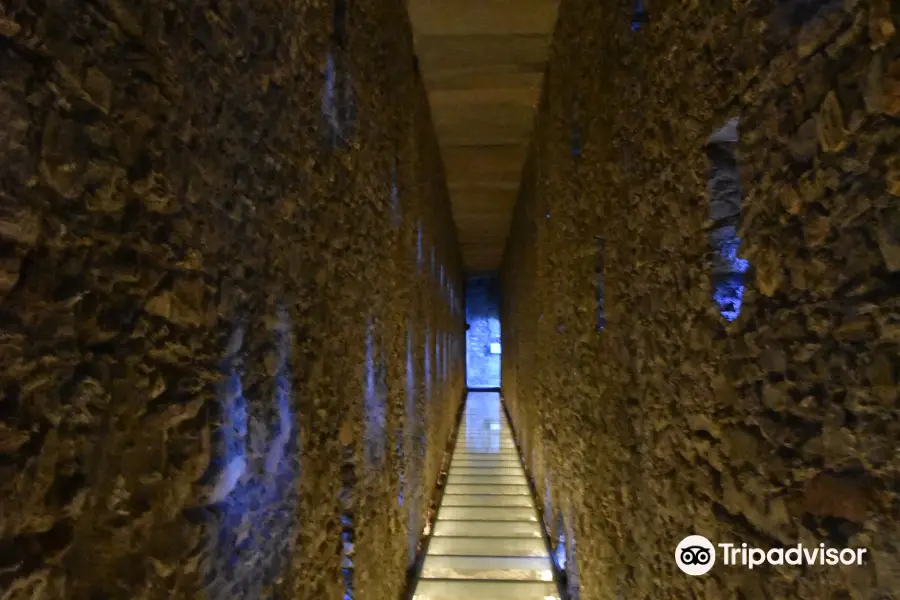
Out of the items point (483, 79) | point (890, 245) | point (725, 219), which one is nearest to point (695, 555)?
point (725, 219)

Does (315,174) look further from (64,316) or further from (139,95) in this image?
(64,316)

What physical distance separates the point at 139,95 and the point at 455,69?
12.3 ft

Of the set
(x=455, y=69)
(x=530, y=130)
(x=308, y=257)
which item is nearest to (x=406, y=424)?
(x=308, y=257)

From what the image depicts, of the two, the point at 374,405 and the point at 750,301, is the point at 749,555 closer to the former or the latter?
→ the point at 750,301


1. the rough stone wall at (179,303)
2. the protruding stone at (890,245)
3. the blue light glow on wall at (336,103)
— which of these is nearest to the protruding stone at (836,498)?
the protruding stone at (890,245)

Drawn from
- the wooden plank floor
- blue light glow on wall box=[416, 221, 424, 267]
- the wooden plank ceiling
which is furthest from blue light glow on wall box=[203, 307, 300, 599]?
blue light glow on wall box=[416, 221, 424, 267]

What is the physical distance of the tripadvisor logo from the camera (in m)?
0.86

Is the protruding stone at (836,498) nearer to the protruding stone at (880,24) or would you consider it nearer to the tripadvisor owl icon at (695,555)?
the tripadvisor owl icon at (695,555)

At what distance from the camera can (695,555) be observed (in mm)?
1387

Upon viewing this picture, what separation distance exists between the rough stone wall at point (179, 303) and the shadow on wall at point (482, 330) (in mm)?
11850

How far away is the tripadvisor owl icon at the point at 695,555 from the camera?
4.33 ft

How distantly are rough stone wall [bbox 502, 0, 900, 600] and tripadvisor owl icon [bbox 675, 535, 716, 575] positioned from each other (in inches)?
1.3

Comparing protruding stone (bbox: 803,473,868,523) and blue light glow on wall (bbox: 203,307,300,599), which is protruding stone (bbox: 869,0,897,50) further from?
blue light glow on wall (bbox: 203,307,300,599)

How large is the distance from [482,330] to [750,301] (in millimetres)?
13217
